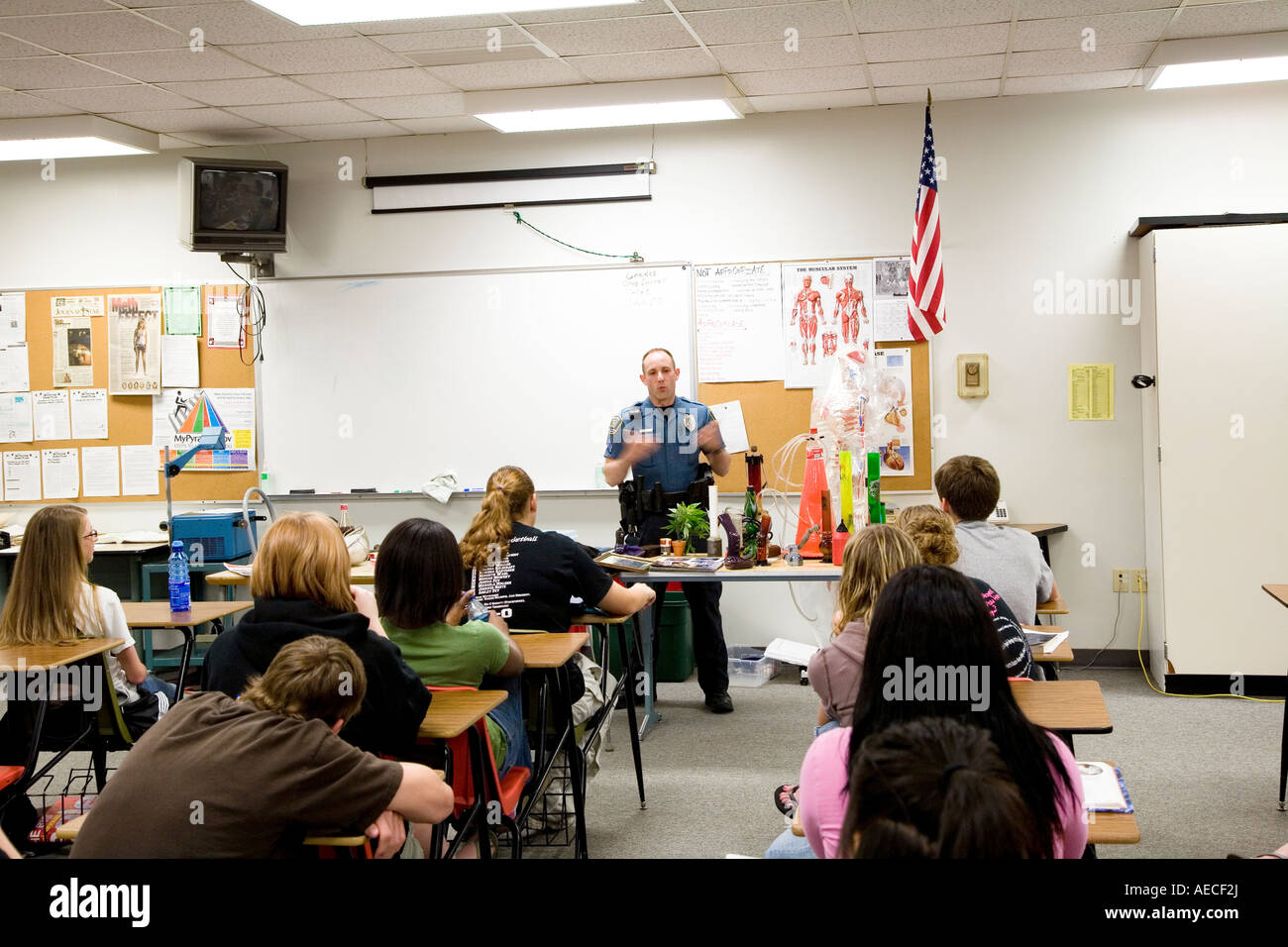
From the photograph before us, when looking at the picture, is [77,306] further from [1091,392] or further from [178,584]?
[1091,392]

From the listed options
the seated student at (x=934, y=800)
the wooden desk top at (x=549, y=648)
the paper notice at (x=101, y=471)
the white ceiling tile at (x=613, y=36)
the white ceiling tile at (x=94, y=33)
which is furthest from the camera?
the paper notice at (x=101, y=471)

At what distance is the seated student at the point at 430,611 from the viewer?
283 centimetres

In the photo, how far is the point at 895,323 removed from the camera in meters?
5.91

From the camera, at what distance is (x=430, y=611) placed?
9.37ft

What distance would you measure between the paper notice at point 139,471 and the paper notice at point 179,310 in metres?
0.74

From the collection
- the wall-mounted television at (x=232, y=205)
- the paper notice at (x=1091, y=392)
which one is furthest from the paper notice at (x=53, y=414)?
Answer: the paper notice at (x=1091, y=392)

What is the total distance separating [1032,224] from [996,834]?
206 inches

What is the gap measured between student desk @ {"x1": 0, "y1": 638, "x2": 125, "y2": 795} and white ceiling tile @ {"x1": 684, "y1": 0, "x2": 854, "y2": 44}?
324 cm

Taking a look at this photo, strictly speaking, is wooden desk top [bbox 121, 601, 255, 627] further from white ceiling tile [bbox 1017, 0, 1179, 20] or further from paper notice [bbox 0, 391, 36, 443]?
white ceiling tile [bbox 1017, 0, 1179, 20]

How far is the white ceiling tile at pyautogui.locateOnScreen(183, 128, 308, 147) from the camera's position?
630cm

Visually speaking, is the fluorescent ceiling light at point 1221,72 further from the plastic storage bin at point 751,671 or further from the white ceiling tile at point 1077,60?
the plastic storage bin at point 751,671

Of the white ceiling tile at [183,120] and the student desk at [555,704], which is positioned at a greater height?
the white ceiling tile at [183,120]

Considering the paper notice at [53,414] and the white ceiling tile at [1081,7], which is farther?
the paper notice at [53,414]

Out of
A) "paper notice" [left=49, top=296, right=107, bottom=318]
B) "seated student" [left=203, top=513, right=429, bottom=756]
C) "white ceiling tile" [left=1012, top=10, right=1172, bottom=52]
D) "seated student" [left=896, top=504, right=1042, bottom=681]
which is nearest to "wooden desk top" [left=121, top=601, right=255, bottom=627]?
"seated student" [left=203, top=513, right=429, bottom=756]
